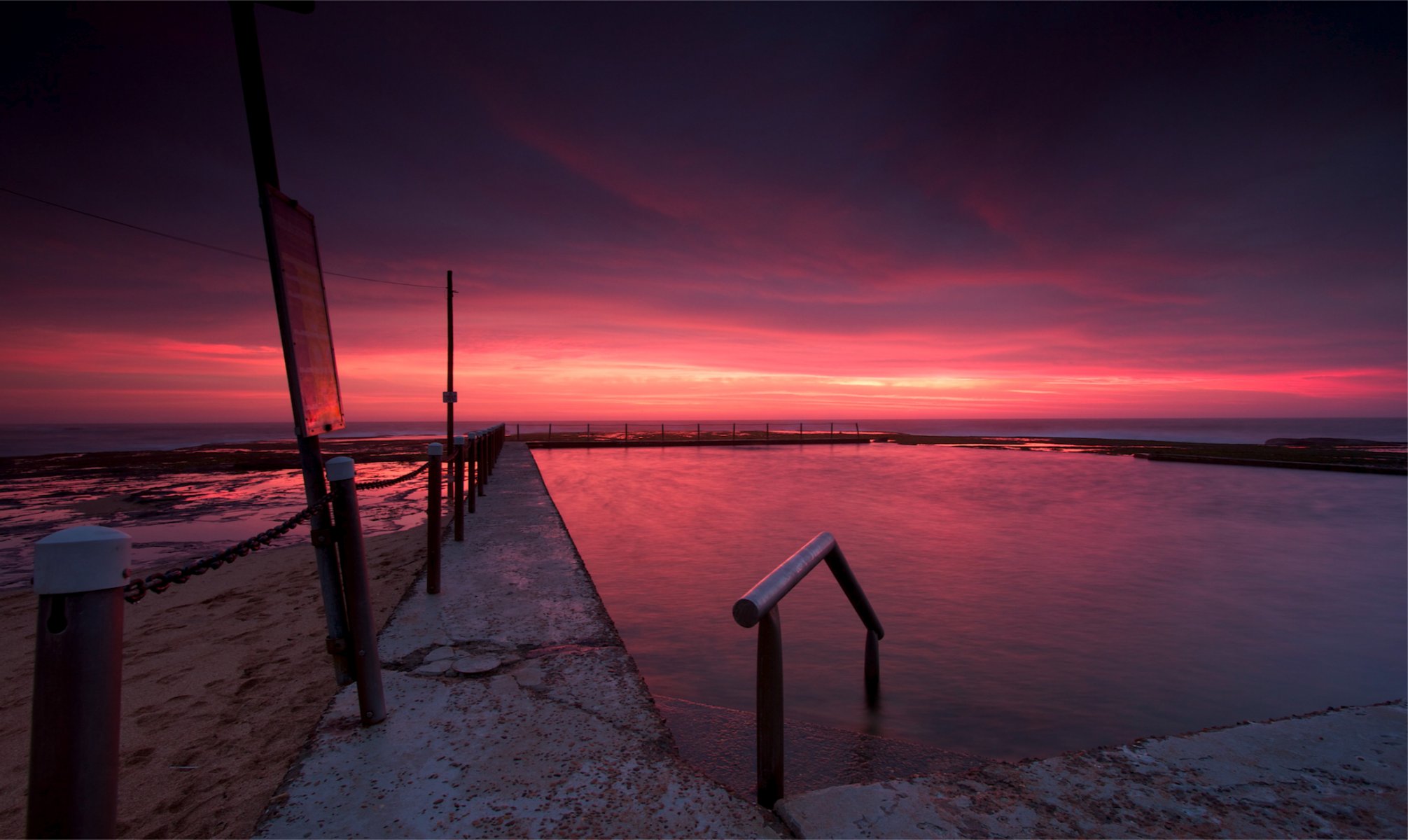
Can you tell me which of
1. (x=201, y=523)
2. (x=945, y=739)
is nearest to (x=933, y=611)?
(x=945, y=739)

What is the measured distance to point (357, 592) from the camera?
2777 mm

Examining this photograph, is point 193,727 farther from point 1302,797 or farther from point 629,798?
point 1302,797

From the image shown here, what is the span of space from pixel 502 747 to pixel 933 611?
4.86 metres

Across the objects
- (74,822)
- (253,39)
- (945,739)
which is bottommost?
(945,739)

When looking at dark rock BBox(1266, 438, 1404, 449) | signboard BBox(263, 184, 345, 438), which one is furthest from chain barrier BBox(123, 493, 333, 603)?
dark rock BBox(1266, 438, 1404, 449)

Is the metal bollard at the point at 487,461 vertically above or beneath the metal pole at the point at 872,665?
above

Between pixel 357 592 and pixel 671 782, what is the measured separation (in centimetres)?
157

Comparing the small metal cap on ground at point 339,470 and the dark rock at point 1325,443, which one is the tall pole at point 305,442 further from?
the dark rock at point 1325,443

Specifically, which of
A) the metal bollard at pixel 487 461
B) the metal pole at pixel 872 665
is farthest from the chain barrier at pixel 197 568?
the metal bollard at pixel 487 461

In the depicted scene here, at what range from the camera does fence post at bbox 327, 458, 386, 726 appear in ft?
8.91

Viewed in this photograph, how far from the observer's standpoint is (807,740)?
11.5 ft

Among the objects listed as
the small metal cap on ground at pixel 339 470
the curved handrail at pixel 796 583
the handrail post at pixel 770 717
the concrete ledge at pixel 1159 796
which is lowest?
the concrete ledge at pixel 1159 796

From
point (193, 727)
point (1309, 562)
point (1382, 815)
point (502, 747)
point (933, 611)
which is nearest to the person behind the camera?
point (1382, 815)

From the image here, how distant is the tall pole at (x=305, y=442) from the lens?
109 inches
